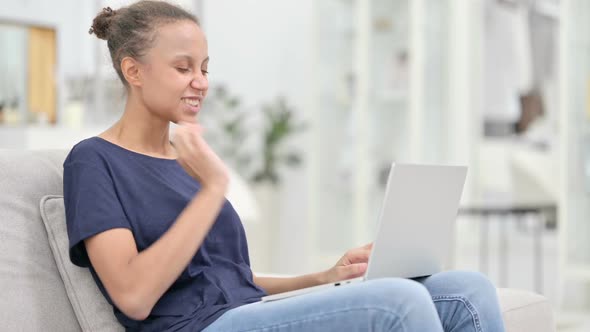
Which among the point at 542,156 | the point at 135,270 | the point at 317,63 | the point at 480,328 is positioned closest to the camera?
the point at 135,270

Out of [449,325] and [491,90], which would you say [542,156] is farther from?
[449,325]

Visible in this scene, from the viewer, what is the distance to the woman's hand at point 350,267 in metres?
1.74

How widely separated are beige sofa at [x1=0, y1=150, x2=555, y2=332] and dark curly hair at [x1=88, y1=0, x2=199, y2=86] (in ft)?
0.89

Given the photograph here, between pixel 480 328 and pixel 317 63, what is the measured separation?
13.6 feet

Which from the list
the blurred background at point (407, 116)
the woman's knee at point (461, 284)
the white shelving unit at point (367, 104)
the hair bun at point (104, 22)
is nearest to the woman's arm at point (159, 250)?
the hair bun at point (104, 22)

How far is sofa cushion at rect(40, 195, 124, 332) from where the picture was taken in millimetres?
1645

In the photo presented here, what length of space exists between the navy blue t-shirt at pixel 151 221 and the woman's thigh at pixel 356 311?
0.14 metres

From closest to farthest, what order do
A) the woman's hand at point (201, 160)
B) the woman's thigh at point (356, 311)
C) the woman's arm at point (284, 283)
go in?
1. the woman's thigh at point (356, 311)
2. the woman's hand at point (201, 160)
3. the woman's arm at point (284, 283)

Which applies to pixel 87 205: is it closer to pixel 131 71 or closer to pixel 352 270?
pixel 131 71

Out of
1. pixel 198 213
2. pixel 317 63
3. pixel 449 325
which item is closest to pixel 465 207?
pixel 317 63

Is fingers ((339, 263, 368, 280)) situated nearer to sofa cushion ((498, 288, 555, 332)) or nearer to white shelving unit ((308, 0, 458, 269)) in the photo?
sofa cushion ((498, 288, 555, 332))

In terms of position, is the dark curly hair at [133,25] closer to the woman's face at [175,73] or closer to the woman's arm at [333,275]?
the woman's face at [175,73]

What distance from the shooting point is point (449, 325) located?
5.53ft

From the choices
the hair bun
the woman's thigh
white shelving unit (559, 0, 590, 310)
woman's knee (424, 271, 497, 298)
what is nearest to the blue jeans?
the woman's thigh
